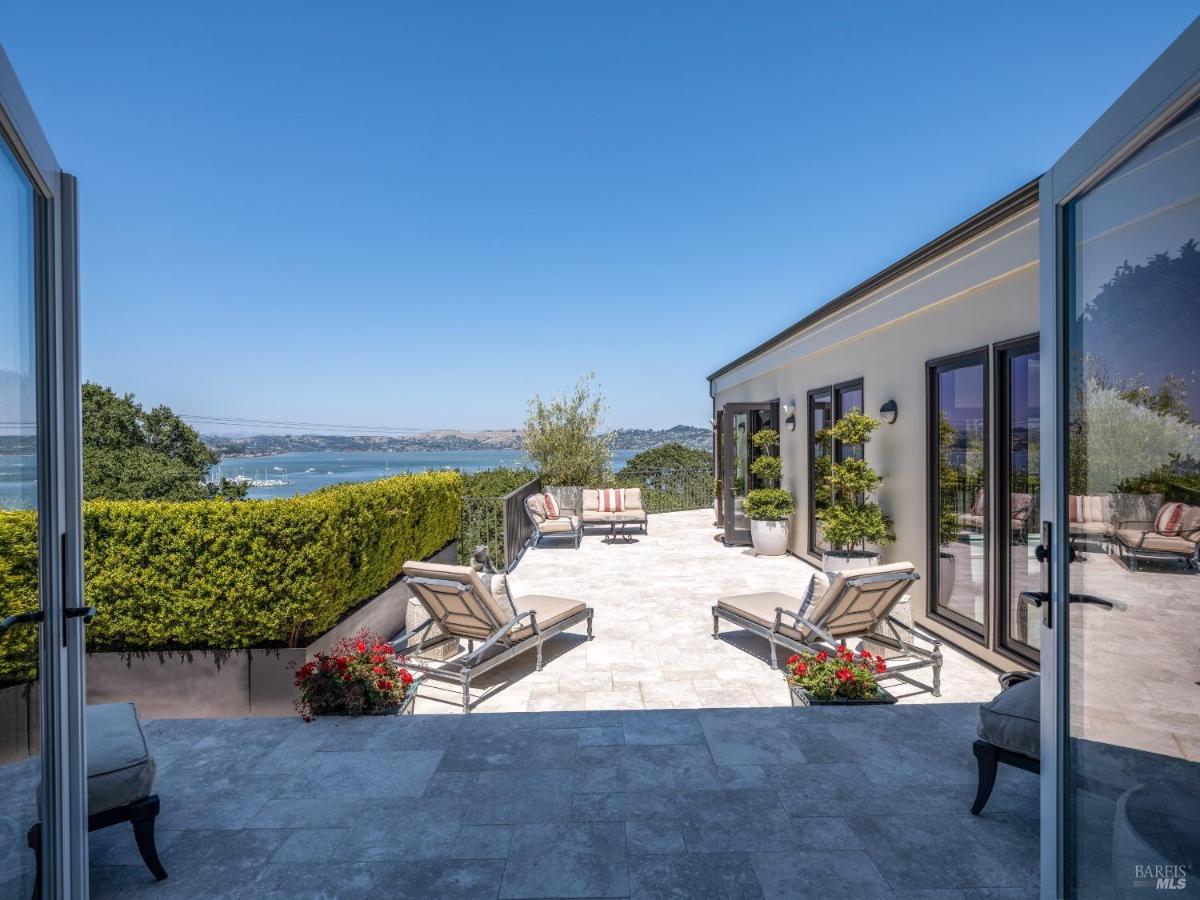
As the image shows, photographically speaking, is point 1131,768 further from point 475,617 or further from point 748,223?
point 748,223

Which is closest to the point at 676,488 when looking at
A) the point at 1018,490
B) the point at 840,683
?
the point at 1018,490

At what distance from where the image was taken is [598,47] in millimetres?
8141

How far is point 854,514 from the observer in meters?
6.87

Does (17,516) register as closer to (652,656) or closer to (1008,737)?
(1008,737)

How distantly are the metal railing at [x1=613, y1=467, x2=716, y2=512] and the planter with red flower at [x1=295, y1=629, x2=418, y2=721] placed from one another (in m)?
12.5

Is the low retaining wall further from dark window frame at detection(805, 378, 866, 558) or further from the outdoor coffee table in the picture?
the outdoor coffee table

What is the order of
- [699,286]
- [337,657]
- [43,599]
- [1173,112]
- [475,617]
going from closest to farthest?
1. [1173,112]
2. [43,599]
3. [337,657]
4. [475,617]
5. [699,286]

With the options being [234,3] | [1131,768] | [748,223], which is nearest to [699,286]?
[748,223]

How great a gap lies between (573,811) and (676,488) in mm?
14140

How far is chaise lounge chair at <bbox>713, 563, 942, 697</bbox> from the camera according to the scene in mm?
4414

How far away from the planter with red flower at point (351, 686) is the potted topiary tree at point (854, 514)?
500 cm

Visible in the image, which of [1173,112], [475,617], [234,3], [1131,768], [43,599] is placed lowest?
[475,617]

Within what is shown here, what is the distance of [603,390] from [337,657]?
39.4ft

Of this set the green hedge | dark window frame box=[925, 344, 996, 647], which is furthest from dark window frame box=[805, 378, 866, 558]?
the green hedge
